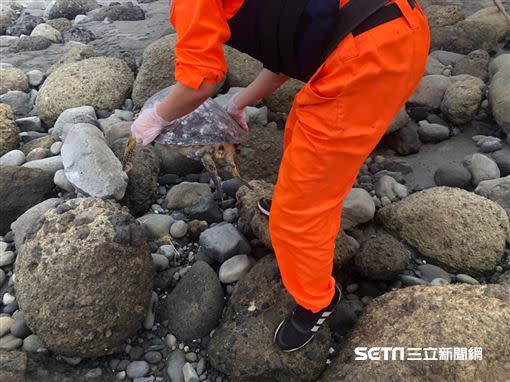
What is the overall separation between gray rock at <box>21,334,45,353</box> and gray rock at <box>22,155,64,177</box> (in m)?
1.22

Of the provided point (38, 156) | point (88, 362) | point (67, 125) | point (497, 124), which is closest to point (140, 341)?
point (88, 362)

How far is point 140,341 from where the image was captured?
2.34m

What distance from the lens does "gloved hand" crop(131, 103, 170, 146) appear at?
1976 millimetres

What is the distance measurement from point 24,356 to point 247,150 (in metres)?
1.85

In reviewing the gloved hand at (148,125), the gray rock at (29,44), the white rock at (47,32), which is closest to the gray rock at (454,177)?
the gloved hand at (148,125)

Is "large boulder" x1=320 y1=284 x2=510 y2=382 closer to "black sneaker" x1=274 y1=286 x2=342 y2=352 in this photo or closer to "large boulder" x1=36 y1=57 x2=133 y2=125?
"black sneaker" x1=274 y1=286 x2=342 y2=352

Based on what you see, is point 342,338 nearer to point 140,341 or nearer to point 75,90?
point 140,341

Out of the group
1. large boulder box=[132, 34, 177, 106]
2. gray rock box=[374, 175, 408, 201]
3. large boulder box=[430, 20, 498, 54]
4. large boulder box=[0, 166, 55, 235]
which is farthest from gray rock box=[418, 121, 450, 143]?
large boulder box=[0, 166, 55, 235]

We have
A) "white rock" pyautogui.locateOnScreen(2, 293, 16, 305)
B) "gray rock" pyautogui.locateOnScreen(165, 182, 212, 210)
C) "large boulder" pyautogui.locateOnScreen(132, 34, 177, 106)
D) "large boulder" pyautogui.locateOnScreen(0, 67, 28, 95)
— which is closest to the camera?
"white rock" pyautogui.locateOnScreen(2, 293, 16, 305)

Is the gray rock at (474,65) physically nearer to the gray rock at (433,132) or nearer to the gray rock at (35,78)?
the gray rock at (433,132)

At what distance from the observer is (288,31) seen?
63.4 inches

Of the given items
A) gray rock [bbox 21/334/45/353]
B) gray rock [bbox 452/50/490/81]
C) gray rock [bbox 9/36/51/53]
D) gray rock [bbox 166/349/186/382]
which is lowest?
gray rock [bbox 9/36/51/53]

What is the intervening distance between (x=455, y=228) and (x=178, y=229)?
164cm

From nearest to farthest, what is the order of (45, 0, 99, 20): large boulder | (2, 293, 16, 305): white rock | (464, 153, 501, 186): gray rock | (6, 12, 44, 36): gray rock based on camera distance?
(2, 293, 16, 305): white rock, (464, 153, 501, 186): gray rock, (6, 12, 44, 36): gray rock, (45, 0, 99, 20): large boulder
